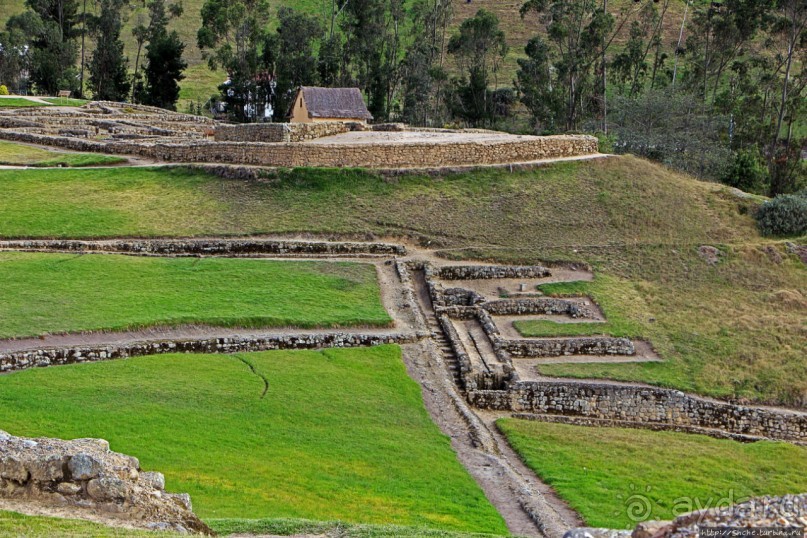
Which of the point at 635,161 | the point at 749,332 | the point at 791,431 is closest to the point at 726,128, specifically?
the point at 635,161

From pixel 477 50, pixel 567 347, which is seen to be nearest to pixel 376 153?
pixel 567 347

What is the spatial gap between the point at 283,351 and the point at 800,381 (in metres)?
14.0

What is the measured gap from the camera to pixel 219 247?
1423 inches

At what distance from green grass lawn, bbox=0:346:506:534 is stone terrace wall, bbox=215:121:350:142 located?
64.0 ft

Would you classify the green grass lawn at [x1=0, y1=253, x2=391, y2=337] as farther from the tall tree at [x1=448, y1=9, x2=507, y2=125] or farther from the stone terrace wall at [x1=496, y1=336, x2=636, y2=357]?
the tall tree at [x1=448, y1=9, x2=507, y2=125]

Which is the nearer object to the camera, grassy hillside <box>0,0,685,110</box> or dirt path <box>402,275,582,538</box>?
dirt path <box>402,275,582,538</box>

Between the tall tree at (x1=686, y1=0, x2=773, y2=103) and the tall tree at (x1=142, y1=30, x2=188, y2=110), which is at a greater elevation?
the tall tree at (x1=686, y1=0, x2=773, y2=103)

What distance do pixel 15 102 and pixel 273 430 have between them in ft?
173

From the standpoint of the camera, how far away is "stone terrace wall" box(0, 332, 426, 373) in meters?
24.6

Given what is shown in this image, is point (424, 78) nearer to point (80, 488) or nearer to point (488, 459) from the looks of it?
point (488, 459)

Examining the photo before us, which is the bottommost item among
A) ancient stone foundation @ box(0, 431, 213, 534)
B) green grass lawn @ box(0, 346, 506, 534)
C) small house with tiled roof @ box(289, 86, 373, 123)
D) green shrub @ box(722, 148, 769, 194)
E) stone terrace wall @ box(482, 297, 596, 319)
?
green grass lawn @ box(0, 346, 506, 534)

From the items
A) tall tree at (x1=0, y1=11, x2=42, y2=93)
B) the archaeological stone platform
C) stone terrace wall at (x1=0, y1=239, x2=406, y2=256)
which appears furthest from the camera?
tall tree at (x1=0, y1=11, x2=42, y2=93)

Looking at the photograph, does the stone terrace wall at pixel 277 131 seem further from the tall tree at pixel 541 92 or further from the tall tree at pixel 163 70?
the tall tree at pixel 163 70

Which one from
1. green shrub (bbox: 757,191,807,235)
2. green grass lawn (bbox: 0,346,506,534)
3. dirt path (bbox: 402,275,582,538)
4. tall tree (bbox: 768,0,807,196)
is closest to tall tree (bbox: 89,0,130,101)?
tall tree (bbox: 768,0,807,196)
